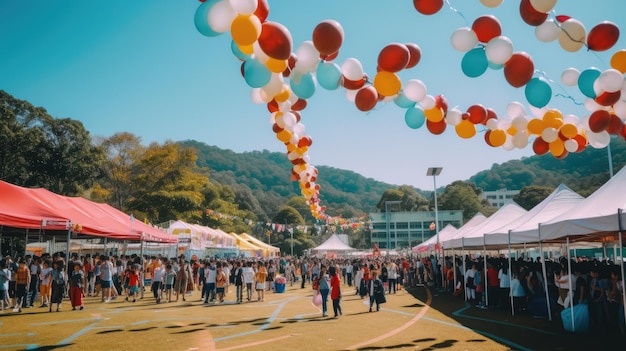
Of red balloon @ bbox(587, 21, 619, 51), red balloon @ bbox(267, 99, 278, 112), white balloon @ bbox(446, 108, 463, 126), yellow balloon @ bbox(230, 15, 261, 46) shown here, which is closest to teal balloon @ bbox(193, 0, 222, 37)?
yellow balloon @ bbox(230, 15, 261, 46)

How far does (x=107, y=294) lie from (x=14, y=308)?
3.50m

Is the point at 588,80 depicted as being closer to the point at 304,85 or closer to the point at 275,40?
the point at 304,85

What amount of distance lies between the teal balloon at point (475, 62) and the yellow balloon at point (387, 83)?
1031 millimetres

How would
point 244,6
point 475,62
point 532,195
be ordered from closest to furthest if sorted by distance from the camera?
point 244,6 → point 475,62 → point 532,195

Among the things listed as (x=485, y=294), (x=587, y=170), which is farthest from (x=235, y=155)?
(x=485, y=294)

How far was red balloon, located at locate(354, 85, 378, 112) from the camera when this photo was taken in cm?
691

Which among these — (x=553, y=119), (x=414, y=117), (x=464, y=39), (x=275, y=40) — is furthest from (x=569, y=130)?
(x=275, y=40)

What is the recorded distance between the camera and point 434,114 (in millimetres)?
7781

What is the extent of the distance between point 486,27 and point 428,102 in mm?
1505

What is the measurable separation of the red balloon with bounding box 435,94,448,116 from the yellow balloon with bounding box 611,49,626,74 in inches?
102

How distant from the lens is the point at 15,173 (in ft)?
107

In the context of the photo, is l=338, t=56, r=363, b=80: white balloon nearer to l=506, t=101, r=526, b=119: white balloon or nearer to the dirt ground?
l=506, t=101, r=526, b=119: white balloon

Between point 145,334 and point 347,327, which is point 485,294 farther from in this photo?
point 145,334

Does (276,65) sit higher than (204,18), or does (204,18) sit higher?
(204,18)
